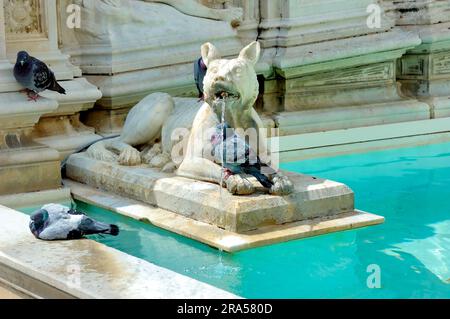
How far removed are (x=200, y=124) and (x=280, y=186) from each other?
0.78 metres

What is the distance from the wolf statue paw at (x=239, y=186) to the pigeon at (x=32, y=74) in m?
1.75

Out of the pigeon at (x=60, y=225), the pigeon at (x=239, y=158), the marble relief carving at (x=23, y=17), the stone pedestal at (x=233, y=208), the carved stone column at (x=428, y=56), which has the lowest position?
the stone pedestal at (x=233, y=208)

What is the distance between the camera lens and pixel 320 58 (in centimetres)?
911

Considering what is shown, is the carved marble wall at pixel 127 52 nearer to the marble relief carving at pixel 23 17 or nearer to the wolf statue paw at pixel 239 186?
the marble relief carving at pixel 23 17

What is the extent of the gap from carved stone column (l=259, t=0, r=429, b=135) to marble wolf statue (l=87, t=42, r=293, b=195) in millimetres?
1912

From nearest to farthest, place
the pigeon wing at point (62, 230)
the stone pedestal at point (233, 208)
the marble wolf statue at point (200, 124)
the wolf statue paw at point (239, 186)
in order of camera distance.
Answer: the pigeon wing at point (62, 230), the stone pedestal at point (233, 208), the wolf statue paw at point (239, 186), the marble wolf statue at point (200, 124)

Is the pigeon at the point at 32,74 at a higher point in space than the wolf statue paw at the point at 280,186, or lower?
higher

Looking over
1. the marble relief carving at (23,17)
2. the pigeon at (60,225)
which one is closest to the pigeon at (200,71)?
the marble relief carving at (23,17)

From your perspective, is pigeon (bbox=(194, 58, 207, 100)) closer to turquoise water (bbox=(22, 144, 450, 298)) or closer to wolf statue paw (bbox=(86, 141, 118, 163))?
wolf statue paw (bbox=(86, 141, 118, 163))

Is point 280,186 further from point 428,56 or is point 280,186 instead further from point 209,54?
point 428,56

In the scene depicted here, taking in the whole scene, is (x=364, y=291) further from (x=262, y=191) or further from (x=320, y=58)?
(x=320, y=58)

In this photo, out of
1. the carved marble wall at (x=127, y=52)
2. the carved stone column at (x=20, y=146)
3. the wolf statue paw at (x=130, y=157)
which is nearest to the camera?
the carved stone column at (x=20, y=146)

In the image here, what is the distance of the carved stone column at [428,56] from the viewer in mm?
9727
